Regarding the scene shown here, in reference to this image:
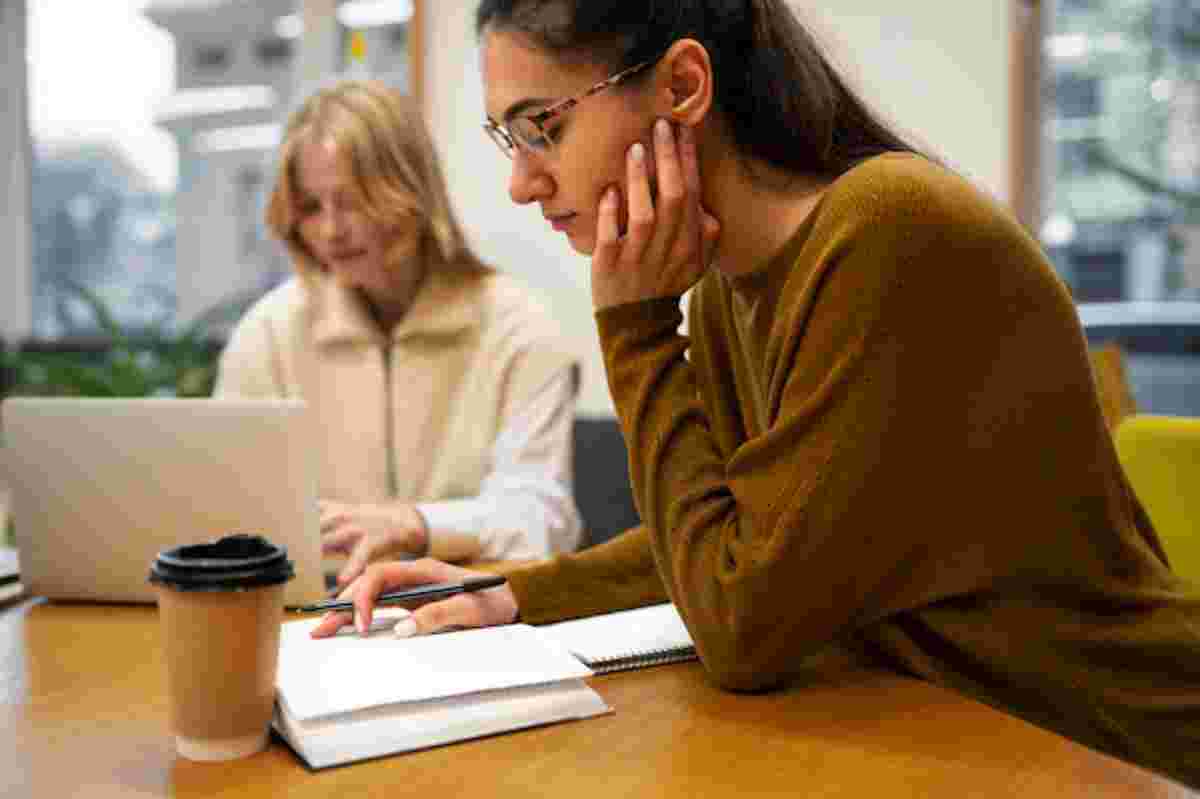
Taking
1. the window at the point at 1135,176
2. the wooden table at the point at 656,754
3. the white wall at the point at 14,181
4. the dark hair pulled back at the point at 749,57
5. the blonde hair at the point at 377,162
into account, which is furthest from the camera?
the white wall at the point at 14,181

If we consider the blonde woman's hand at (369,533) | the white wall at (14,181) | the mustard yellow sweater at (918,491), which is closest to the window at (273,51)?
the white wall at (14,181)

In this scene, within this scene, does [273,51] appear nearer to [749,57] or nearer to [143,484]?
[143,484]

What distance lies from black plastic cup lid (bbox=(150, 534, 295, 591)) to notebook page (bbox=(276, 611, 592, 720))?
89 mm

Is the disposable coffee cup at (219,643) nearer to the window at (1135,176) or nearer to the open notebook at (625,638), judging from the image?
the open notebook at (625,638)

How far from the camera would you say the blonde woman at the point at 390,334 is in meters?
1.89

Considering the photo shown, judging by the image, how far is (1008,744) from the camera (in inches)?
28.3

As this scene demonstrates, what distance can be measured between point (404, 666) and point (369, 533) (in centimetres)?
52

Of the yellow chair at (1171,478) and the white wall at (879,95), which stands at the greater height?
the white wall at (879,95)

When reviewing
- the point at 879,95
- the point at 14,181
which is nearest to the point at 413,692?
the point at 879,95

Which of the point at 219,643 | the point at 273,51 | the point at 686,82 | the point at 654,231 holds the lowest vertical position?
the point at 219,643

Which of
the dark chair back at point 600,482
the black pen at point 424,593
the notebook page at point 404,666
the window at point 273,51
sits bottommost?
the dark chair back at point 600,482

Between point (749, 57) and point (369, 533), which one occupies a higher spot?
point (749, 57)

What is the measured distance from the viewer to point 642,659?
90 cm

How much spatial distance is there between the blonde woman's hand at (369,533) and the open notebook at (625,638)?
12.4 inches
